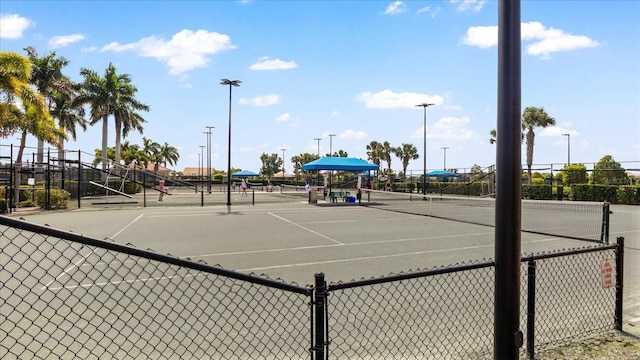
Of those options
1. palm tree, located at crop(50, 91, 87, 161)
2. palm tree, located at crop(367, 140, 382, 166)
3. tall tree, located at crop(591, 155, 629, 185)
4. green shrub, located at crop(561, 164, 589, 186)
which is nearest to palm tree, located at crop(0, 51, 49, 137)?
palm tree, located at crop(50, 91, 87, 161)

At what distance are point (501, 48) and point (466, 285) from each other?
4.97 metres

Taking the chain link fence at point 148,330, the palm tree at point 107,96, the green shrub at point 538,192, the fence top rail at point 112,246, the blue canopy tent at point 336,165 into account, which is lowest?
the chain link fence at point 148,330

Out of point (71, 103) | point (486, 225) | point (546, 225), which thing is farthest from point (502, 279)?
point (71, 103)

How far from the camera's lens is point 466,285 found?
22.1ft

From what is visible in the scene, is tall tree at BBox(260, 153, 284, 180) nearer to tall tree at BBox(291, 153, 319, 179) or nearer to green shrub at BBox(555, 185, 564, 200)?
tall tree at BBox(291, 153, 319, 179)

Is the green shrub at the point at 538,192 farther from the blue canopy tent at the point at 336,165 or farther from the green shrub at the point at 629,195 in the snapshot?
the blue canopy tent at the point at 336,165

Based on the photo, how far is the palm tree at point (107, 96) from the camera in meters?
45.4

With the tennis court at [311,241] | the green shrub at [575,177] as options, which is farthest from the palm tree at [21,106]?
the green shrub at [575,177]

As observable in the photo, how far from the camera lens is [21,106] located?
2417cm

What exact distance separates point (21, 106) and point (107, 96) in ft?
77.6

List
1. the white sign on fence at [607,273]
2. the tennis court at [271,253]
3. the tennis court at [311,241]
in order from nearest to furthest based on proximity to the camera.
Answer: the white sign on fence at [607,273], the tennis court at [271,253], the tennis court at [311,241]

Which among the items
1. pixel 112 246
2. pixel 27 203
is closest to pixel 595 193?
pixel 112 246

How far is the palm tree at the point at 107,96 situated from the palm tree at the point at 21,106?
61.8 ft

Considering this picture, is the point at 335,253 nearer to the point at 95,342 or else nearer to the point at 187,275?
the point at 187,275
